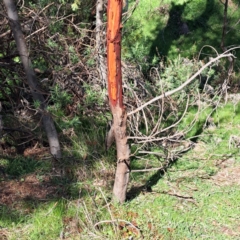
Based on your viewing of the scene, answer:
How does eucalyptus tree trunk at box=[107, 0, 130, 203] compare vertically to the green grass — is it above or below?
above

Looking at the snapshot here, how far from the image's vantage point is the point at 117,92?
4223 millimetres

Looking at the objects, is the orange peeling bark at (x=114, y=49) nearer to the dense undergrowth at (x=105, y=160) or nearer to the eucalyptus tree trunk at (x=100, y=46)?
the dense undergrowth at (x=105, y=160)

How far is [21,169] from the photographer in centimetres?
572

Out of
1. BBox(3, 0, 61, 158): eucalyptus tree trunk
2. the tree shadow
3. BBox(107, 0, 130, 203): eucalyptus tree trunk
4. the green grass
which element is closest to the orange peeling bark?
BBox(107, 0, 130, 203): eucalyptus tree trunk

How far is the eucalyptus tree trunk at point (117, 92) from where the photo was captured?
13.1ft

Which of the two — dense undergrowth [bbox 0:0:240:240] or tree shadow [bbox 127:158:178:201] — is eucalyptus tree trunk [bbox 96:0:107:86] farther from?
tree shadow [bbox 127:158:178:201]

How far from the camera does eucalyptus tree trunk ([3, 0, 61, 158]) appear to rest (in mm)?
5105

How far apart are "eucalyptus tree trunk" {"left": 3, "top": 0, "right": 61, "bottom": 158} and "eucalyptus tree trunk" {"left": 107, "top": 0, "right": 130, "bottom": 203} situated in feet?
4.38

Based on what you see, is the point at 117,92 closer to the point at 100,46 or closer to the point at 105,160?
the point at 105,160

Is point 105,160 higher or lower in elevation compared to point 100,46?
lower

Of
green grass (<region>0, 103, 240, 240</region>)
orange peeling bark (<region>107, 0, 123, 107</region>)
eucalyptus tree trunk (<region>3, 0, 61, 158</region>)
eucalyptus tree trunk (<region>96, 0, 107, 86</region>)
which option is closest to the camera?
orange peeling bark (<region>107, 0, 123, 107</region>)

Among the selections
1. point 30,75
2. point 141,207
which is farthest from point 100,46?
point 141,207

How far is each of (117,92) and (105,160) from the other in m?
1.63

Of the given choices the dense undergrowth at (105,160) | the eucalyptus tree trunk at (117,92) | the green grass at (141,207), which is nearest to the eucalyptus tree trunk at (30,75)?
the dense undergrowth at (105,160)
